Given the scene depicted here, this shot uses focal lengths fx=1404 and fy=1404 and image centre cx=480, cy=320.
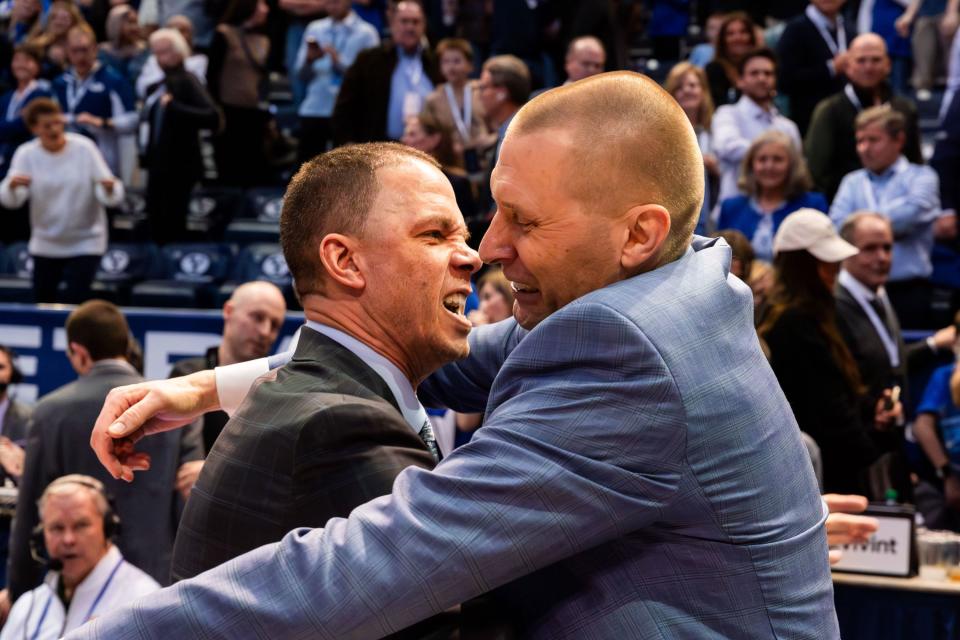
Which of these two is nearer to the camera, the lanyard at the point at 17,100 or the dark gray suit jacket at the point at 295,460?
the dark gray suit jacket at the point at 295,460

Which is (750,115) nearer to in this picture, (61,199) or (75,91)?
(61,199)

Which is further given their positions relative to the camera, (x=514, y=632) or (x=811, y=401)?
(x=811, y=401)

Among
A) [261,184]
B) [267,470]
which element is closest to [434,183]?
[267,470]

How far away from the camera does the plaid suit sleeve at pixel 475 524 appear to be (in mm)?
1610

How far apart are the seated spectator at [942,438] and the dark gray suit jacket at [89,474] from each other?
11.1 feet

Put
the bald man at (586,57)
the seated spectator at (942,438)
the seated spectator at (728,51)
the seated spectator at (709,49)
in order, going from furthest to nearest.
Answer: the seated spectator at (709,49) < the seated spectator at (728,51) < the bald man at (586,57) < the seated spectator at (942,438)

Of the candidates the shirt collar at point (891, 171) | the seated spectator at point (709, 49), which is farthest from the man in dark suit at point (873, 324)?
the seated spectator at point (709, 49)

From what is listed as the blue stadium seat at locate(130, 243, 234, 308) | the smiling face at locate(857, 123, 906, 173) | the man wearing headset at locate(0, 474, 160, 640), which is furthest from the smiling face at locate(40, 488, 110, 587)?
the blue stadium seat at locate(130, 243, 234, 308)

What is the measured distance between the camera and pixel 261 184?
38.3 ft

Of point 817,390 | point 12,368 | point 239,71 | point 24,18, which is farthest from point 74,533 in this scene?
point 24,18

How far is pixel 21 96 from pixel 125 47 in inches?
→ 44.4

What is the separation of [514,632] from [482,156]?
6.98m

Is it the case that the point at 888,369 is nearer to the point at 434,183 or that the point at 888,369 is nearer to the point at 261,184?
the point at 434,183

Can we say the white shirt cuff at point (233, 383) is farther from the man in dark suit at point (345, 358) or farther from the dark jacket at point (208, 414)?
the dark jacket at point (208, 414)
